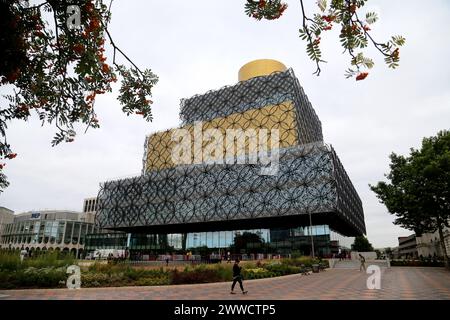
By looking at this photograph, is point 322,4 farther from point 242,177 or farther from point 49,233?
point 49,233

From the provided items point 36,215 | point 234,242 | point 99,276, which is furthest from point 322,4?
point 36,215

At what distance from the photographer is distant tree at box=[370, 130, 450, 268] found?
1201 inches

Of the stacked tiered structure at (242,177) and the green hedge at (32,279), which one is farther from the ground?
the stacked tiered structure at (242,177)

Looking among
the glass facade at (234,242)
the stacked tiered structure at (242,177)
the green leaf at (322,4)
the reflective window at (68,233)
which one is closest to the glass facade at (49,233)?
the reflective window at (68,233)

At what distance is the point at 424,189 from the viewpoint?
31.9 meters

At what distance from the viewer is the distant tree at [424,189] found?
100 feet

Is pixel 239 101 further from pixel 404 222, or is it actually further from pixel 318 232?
pixel 404 222

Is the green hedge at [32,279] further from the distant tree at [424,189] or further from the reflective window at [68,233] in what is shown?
the reflective window at [68,233]

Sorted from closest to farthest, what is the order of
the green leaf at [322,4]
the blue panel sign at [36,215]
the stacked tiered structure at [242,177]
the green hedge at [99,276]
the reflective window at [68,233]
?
the green leaf at [322,4]
the green hedge at [99,276]
the stacked tiered structure at [242,177]
the reflective window at [68,233]
the blue panel sign at [36,215]

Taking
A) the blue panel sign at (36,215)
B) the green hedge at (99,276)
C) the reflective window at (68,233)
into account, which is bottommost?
the green hedge at (99,276)

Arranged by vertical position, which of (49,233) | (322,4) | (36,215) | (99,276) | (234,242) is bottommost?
(99,276)

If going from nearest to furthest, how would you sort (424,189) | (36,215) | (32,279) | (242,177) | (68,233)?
(32,279), (424,189), (242,177), (68,233), (36,215)

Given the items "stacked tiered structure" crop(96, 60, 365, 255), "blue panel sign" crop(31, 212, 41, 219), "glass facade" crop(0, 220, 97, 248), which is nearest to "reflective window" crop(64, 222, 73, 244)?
"glass facade" crop(0, 220, 97, 248)
